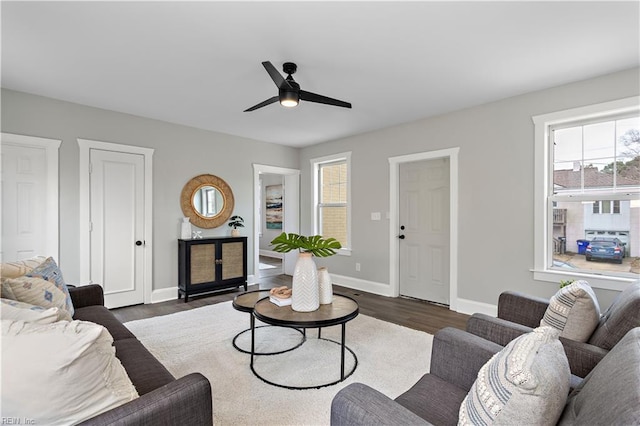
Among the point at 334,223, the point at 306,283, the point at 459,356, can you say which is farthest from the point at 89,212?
the point at 459,356

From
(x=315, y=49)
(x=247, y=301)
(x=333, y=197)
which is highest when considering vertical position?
(x=315, y=49)

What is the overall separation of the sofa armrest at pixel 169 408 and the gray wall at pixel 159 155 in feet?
11.5

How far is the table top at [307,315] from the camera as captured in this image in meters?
2.15

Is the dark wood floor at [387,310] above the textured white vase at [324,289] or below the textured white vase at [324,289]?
below

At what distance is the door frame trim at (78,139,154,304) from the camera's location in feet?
12.5

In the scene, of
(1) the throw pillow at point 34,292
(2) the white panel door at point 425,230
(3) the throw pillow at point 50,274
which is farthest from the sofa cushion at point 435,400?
(2) the white panel door at point 425,230

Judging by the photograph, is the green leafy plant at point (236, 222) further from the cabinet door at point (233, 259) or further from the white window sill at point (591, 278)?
the white window sill at point (591, 278)

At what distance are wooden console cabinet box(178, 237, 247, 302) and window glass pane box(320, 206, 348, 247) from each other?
1505 mm

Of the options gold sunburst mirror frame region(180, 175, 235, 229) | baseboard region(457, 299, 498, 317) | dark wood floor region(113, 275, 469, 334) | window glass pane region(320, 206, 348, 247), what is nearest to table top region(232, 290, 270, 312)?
dark wood floor region(113, 275, 469, 334)

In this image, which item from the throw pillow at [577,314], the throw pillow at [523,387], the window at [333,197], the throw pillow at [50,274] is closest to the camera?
the throw pillow at [523,387]

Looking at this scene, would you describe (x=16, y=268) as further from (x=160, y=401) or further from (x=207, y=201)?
(x=207, y=201)

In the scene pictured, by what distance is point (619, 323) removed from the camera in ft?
4.91

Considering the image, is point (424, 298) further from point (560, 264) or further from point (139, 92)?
point (139, 92)

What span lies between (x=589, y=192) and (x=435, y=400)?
9.77 feet
